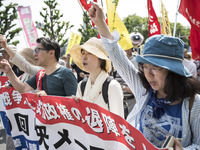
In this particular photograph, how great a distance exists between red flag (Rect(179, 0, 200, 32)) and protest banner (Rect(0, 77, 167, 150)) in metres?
2.00

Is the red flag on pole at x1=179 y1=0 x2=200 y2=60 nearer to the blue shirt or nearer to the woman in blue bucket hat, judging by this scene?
the woman in blue bucket hat

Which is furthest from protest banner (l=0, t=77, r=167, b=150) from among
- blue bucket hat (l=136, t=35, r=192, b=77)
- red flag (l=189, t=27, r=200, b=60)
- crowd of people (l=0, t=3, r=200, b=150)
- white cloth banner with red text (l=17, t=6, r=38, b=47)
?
white cloth banner with red text (l=17, t=6, r=38, b=47)

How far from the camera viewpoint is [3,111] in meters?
3.63

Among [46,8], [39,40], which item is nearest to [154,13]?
[39,40]

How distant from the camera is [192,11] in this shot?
3.11 m

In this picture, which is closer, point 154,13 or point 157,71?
point 157,71

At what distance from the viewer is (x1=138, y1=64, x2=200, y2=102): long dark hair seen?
4.58ft

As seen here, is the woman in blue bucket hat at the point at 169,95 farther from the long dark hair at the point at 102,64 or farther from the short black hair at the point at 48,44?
the short black hair at the point at 48,44

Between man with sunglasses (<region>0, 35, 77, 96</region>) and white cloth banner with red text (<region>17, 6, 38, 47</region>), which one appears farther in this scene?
white cloth banner with red text (<region>17, 6, 38, 47</region>)

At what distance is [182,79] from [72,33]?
32.9 ft

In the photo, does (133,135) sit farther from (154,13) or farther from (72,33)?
(72,33)

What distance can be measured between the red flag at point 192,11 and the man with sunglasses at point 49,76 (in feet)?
5.85

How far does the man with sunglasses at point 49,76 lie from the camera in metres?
2.74

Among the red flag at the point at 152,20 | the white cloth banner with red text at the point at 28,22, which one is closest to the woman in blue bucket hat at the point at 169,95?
the red flag at the point at 152,20
